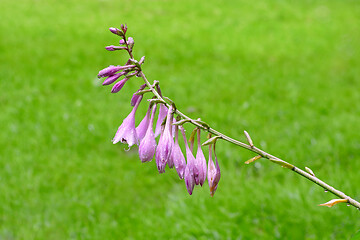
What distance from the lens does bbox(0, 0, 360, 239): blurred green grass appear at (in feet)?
12.0

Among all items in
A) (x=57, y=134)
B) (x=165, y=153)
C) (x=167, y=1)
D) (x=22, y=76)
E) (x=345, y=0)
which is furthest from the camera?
(x=345, y=0)

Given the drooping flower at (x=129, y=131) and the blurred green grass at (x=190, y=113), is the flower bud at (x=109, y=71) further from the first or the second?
the blurred green grass at (x=190, y=113)

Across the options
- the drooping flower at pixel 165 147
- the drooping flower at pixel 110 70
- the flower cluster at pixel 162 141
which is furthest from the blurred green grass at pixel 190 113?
the drooping flower at pixel 110 70

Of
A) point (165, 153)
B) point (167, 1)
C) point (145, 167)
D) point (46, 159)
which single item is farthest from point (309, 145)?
point (167, 1)

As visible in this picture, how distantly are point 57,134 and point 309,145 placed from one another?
9.53 ft

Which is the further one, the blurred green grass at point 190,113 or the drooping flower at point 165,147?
the blurred green grass at point 190,113

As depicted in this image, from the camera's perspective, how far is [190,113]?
5.95 m

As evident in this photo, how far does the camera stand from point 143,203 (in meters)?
4.24

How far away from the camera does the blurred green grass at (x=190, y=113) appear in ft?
12.0

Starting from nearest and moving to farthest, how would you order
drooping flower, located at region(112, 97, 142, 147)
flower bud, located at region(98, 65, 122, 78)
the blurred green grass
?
flower bud, located at region(98, 65, 122, 78), drooping flower, located at region(112, 97, 142, 147), the blurred green grass

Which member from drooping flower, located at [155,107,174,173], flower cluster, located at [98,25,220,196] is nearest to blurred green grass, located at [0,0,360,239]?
flower cluster, located at [98,25,220,196]

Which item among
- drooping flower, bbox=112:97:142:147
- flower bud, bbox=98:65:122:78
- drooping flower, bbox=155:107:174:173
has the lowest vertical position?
drooping flower, bbox=155:107:174:173

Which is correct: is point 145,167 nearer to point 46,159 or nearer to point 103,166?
point 103,166

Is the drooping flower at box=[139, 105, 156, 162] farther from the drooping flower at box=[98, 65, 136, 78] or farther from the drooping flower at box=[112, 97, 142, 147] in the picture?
the drooping flower at box=[98, 65, 136, 78]
